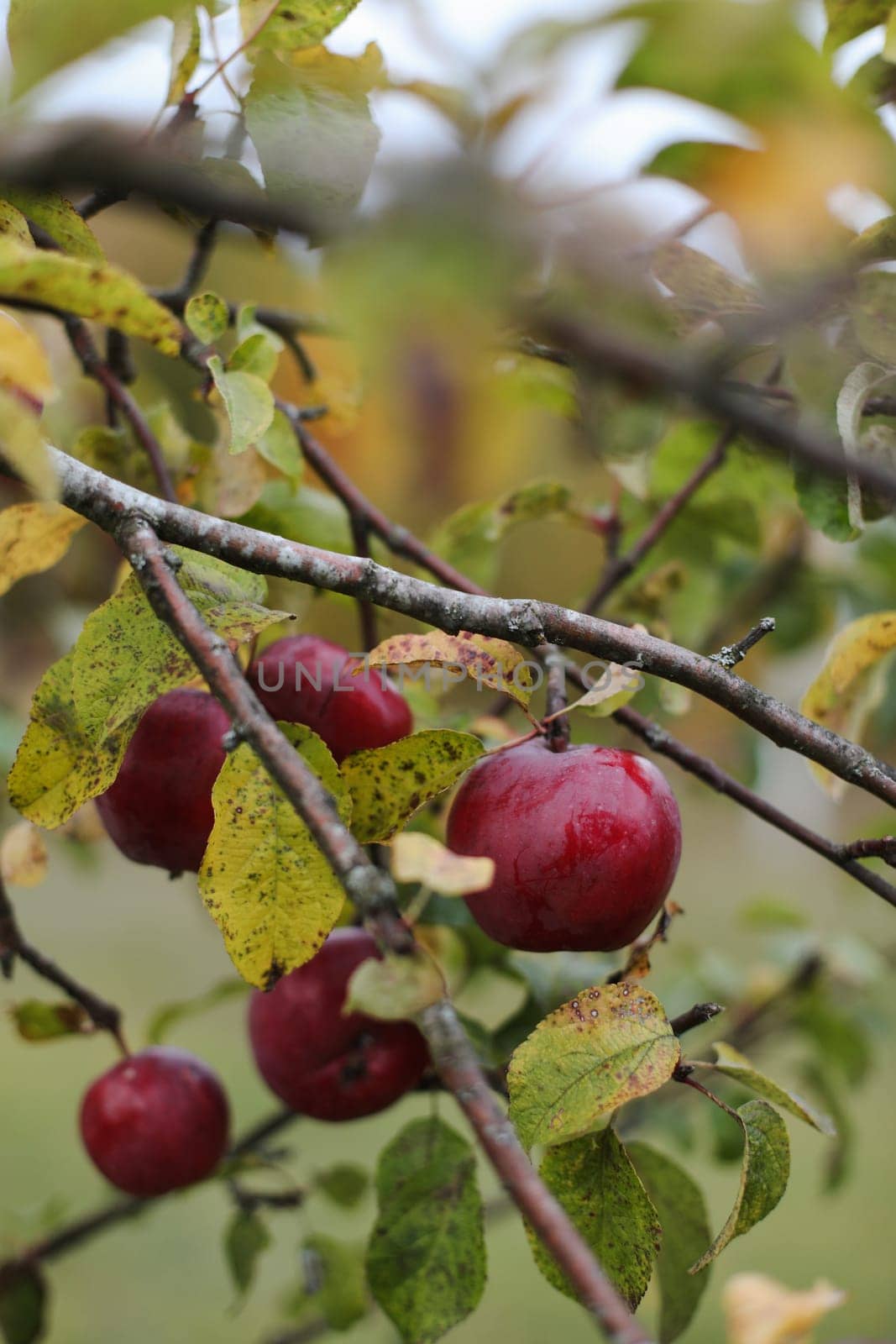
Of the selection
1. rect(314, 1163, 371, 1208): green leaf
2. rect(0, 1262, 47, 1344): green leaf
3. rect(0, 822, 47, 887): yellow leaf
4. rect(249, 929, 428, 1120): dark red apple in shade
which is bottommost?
rect(0, 1262, 47, 1344): green leaf

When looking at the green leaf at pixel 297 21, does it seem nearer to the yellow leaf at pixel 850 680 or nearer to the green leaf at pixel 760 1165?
the yellow leaf at pixel 850 680

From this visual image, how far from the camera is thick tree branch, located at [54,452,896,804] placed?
0.40 meters

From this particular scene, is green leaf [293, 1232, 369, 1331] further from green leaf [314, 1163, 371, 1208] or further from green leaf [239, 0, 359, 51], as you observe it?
green leaf [239, 0, 359, 51]

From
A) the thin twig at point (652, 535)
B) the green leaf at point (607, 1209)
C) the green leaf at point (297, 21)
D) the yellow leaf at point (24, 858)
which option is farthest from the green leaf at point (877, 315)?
the yellow leaf at point (24, 858)

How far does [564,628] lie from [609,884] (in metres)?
0.12

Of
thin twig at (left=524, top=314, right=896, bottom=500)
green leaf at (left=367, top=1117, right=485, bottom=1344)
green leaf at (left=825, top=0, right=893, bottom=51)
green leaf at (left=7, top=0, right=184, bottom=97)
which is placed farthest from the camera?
green leaf at (left=825, top=0, right=893, bottom=51)

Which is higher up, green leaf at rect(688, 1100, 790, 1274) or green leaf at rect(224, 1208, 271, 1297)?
green leaf at rect(688, 1100, 790, 1274)

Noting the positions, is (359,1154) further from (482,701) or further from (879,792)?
(879,792)

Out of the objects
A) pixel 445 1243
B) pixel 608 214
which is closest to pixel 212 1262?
pixel 445 1243

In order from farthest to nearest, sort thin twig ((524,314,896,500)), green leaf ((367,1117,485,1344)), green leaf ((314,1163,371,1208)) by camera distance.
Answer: green leaf ((314,1163,371,1208)) → green leaf ((367,1117,485,1344)) → thin twig ((524,314,896,500))

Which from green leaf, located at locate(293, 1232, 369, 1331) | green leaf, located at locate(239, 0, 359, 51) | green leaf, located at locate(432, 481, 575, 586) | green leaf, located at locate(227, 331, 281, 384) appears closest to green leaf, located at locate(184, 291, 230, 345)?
green leaf, located at locate(227, 331, 281, 384)

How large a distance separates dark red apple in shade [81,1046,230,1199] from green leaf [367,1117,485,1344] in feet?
0.40

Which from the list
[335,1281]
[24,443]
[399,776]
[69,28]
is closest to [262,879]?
[399,776]

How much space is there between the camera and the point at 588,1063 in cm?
44
